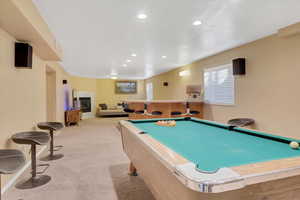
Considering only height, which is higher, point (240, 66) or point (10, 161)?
point (240, 66)

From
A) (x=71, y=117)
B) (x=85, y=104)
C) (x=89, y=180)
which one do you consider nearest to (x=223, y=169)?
(x=89, y=180)

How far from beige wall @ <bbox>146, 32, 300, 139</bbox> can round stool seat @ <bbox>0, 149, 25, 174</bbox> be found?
4.12 meters

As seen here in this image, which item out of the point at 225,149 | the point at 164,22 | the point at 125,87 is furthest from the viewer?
the point at 125,87

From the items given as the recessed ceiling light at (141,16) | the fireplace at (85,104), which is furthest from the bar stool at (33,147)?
the fireplace at (85,104)

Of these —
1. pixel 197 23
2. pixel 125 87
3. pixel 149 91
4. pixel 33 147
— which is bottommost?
pixel 33 147

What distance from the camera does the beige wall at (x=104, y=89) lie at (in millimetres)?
10477

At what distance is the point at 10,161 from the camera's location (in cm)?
162

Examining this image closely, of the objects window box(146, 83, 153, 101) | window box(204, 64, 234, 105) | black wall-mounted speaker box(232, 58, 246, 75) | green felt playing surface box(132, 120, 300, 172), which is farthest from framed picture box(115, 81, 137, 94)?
green felt playing surface box(132, 120, 300, 172)

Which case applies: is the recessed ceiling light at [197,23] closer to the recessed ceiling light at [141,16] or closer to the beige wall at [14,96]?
the recessed ceiling light at [141,16]

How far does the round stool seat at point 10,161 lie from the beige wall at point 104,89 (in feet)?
29.0

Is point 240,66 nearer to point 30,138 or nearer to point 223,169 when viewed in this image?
point 223,169

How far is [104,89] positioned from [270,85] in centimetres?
966

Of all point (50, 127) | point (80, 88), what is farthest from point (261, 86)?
point (80, 88)

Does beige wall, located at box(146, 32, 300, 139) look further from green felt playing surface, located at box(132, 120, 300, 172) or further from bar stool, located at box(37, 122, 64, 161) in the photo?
bar stool, located at box(37, 122, 64, 161)
